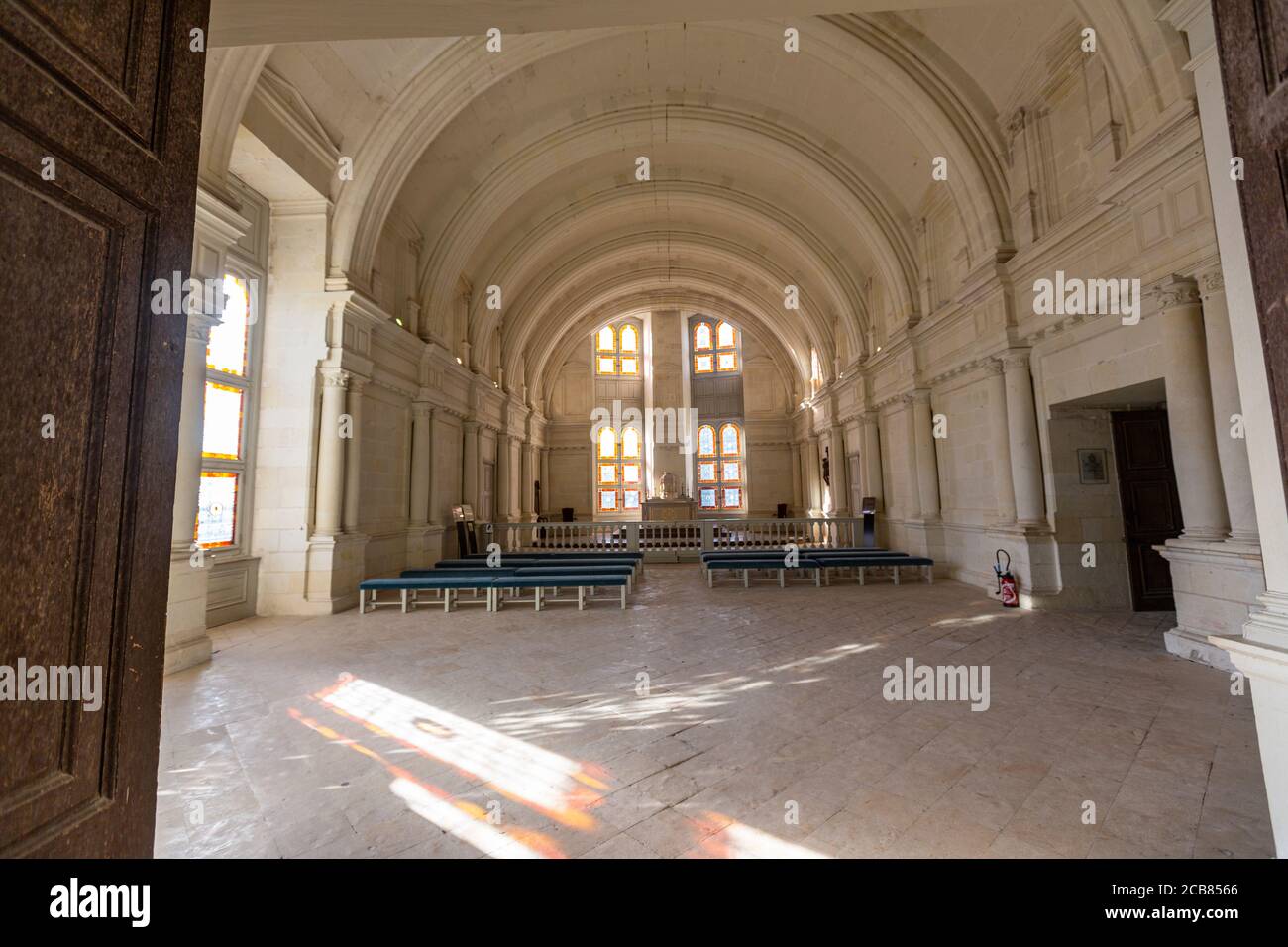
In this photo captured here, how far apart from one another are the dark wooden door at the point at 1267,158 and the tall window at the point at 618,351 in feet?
79.7

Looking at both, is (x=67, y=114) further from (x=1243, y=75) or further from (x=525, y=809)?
(x=1243, y=75)

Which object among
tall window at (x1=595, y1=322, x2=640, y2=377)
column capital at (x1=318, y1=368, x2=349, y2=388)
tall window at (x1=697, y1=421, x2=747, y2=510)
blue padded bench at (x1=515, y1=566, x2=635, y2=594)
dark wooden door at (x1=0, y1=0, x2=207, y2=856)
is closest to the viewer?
dark wooden door at (x1=0, y1=0, x2=207, y2=856)

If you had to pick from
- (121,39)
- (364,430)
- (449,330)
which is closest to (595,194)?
(449,330)

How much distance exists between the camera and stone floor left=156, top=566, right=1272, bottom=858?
2.29m

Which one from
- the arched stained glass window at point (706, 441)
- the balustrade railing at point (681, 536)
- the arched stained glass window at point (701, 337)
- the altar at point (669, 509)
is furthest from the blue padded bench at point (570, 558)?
the arched stained glass window at point (701, 337)

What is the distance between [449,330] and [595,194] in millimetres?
5828

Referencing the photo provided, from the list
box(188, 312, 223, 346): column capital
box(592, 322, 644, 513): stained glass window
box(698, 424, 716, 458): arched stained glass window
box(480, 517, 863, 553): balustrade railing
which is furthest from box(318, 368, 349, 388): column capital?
box(698, 424, 716, 458): arched stained glass window

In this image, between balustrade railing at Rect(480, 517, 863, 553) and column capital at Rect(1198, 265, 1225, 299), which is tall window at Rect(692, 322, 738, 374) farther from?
column capital at Rect(1198, 265, 1225, 299)

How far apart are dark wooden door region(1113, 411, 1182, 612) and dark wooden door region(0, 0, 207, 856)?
9922mm

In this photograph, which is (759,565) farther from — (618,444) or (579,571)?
(618,444)

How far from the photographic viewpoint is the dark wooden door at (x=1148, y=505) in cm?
699

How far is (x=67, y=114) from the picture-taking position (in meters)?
1.27

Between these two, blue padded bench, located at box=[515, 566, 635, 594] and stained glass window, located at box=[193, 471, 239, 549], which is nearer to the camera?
stained glass window, located at box=[193, 471, 239, 549]

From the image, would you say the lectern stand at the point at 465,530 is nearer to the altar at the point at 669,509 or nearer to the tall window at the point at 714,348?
the altar at the point at 669,509
